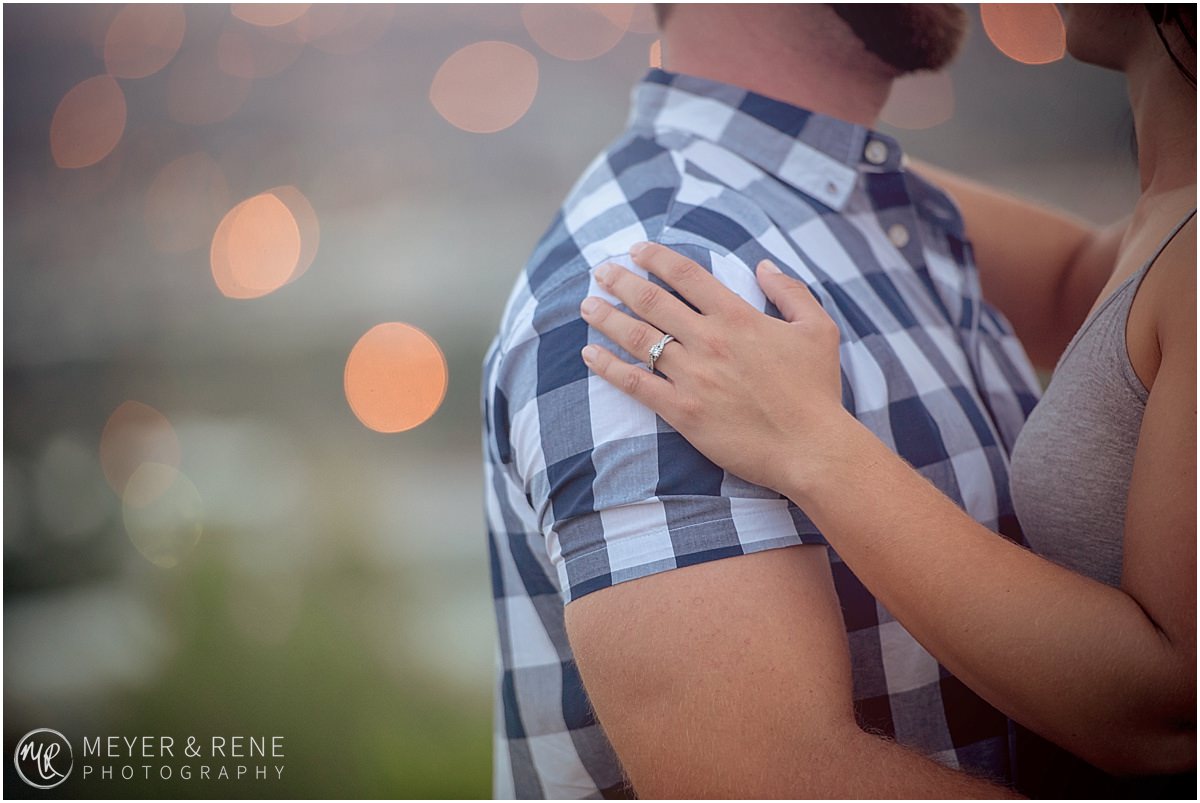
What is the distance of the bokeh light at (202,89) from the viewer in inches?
110

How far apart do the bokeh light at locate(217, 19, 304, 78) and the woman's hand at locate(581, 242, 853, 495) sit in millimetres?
2456

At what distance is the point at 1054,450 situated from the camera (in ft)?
2.82

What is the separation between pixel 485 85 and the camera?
8.91 ft

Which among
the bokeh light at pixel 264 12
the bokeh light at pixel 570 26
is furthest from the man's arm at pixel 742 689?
the bokeh light at pixel 264 12

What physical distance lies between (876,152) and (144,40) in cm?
269

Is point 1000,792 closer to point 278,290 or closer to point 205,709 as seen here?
point 205,709

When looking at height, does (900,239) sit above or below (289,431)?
above

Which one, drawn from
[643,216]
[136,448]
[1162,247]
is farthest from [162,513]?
[1162,247]

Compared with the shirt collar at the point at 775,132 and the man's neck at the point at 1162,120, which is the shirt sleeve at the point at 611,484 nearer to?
the shirt collar at the point at 775,132

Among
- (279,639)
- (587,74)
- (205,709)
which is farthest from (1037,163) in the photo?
(205,709)

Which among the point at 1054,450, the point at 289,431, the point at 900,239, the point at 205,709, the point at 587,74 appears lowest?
the point at 205,709

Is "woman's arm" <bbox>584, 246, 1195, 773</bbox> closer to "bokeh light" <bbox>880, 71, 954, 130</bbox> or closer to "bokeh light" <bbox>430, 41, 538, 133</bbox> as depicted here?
"bokeh light" <bbox>430, 41, 538, 133</bbox>

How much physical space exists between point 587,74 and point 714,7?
6.54 ft

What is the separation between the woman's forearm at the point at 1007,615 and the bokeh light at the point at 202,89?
2.78 m
